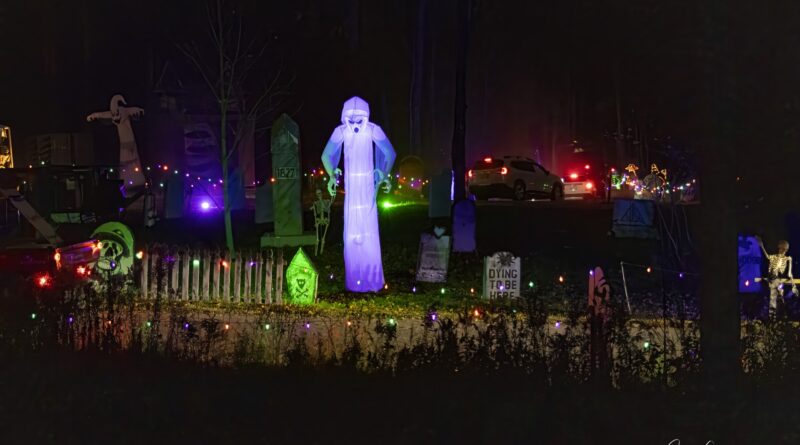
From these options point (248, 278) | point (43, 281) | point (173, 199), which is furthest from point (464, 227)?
point (173, 199)

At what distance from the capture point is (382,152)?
1141 centimetres

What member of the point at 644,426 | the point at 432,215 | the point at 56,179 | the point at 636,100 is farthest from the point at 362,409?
the point at 56,179

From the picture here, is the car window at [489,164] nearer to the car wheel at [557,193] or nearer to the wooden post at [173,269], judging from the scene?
the car wheel at [557,193]

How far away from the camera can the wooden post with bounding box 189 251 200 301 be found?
11.2 m

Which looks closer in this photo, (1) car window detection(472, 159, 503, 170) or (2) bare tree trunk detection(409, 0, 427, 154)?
(1) car window detection(472, 159, 503, 170)

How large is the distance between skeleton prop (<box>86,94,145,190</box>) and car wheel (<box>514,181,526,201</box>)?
1253 cm

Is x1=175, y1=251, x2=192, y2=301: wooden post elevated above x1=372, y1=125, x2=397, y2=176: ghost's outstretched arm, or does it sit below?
below

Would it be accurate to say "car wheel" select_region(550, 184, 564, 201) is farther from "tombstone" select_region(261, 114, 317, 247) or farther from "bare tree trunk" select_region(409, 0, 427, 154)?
"tombstone" select_region(261, 114, 317, 247)

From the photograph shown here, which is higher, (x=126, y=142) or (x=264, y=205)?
(x=126, y=142)

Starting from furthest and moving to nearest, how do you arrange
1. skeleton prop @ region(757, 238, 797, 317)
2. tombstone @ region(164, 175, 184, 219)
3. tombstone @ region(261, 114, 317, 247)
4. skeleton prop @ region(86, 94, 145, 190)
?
skeleton prop @ region(86, 94, 145, 190) < tombstone @ region(164, 175, 184, 219) < tombstone @ region(261, 114, 317, 247) < skeleton prop @ region(757, 238, 797, 317)

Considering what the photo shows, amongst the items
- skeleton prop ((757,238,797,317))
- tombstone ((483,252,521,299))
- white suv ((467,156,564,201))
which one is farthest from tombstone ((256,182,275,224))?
skeleton prop ((757,238,797,317))

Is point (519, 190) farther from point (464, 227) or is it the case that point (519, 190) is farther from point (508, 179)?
point (464, 227)

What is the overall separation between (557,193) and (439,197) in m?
9.97

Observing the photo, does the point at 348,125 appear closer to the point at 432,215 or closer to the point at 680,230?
the point at 680,230
